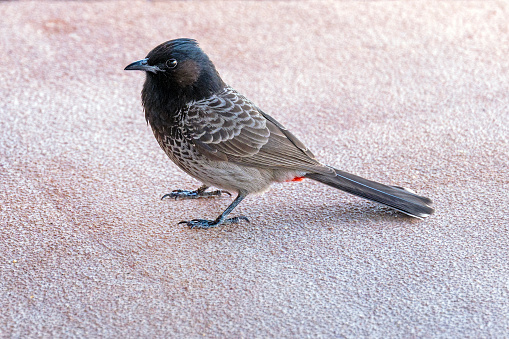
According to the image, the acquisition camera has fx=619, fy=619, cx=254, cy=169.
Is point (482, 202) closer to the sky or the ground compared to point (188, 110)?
closer to the ground

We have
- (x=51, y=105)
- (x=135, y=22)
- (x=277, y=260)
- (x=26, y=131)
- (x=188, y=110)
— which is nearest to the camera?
(x=277, y=260)

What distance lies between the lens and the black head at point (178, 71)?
3953 mm

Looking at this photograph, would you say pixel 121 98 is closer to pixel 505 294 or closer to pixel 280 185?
pixel 280 185

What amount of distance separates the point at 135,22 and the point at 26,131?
2.36m

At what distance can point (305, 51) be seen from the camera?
6527 millimetres

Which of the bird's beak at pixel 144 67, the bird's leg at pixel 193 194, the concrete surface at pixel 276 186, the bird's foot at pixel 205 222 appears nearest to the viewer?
the concrete surface at pixel 276 186

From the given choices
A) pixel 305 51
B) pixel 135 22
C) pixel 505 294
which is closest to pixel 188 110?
pixel 505 294

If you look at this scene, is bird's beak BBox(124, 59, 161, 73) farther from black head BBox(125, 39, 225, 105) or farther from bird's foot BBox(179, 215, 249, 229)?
bird's foot BBox(179, 215, 249, 229)

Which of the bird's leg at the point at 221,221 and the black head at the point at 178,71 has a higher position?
the black head at the point at 178,71

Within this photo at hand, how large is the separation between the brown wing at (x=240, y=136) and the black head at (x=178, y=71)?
0.33ft

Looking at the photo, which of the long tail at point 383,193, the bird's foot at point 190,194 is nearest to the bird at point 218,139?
the long tail at point 383,193

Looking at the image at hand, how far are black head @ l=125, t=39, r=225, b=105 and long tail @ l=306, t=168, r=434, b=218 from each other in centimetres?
94

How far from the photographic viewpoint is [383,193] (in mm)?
4098

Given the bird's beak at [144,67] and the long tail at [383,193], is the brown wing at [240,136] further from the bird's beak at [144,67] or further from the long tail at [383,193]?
the bird's beak at [144,67]
